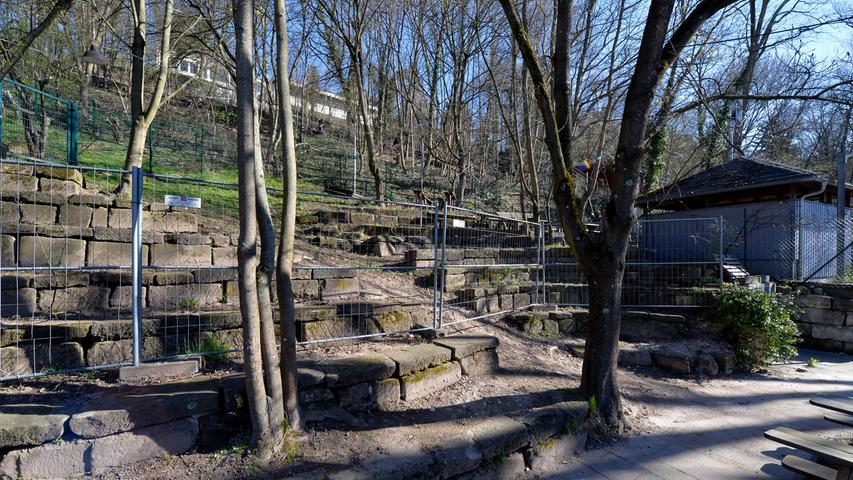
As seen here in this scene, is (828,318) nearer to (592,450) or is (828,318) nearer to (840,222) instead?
(840,222)

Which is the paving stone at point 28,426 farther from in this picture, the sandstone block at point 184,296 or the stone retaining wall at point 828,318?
the stone retaining wall at point 828,318

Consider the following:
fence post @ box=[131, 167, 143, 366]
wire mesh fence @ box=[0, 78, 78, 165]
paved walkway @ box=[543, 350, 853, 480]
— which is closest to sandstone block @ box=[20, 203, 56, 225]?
fence post @ box=[131, 167, 143, 366]

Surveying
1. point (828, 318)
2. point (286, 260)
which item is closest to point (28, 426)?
point (286, 260)

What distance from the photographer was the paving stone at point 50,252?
15.4 ft

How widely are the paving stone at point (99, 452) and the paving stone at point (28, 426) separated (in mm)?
60

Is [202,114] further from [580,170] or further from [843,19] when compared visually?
[843,19]

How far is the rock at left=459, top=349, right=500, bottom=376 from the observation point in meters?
4.91

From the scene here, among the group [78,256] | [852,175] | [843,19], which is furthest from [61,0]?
[852,175]

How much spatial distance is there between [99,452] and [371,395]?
1.93m

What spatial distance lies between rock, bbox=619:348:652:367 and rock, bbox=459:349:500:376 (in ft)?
8.01

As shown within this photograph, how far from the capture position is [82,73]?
52.6 feet

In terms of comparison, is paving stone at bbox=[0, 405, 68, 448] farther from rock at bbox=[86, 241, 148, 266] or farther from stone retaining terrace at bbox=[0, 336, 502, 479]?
rock at bbox=[86, 241, 148, 266]

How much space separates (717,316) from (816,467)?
4313mm

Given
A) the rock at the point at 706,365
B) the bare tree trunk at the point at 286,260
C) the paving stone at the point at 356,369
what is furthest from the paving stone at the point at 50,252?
the rock at the point at 706,365
